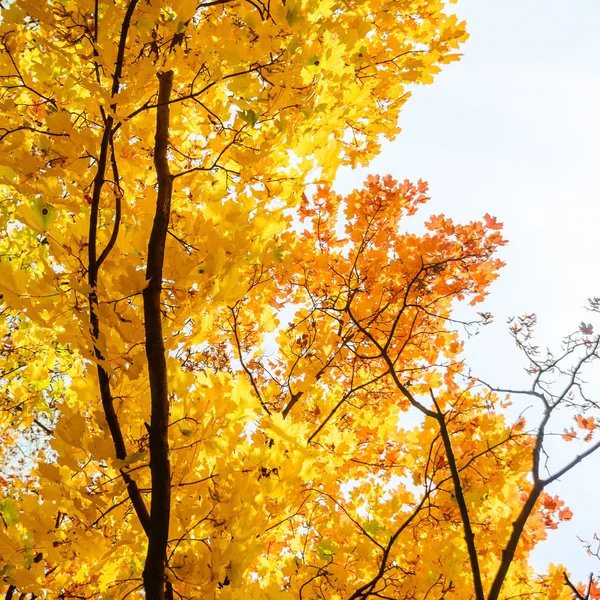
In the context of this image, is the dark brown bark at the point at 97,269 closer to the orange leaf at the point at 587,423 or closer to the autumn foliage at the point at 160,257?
the autumn foliage at the point at 160,257

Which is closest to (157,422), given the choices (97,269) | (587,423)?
(97,269)

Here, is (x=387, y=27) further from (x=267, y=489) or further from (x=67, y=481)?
(x=67, y=481)

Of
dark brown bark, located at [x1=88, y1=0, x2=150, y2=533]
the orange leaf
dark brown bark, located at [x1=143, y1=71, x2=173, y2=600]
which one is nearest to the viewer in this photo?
dark brown bark, located at [x1=88, y1=0, x2=150, y2=533]

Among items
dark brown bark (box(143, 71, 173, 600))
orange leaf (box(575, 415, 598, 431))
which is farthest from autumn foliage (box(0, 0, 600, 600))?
orange leaf (box(575, 415, 598, 431))

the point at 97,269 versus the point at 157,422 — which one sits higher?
the point at 97,269

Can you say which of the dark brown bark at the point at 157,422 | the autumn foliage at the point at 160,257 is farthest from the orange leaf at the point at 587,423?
the dark brown bark at the point at 157,422

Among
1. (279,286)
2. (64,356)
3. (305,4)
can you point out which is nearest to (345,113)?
(305,4)

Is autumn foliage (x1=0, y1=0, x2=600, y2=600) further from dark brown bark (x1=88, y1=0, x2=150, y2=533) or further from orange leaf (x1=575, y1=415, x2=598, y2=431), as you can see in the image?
orange leaf (x1=575, y1=415, x2=598, y2=431)

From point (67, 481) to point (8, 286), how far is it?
0.60m

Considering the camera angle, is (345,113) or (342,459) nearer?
(345,113)

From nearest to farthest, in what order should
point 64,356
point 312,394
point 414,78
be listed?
point 414,78 < point 312,394 < point 64,356

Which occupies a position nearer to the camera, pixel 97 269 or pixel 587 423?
pixel 97 269

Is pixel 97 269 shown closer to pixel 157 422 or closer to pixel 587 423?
pixel 157 422

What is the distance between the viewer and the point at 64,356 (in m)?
4.18
